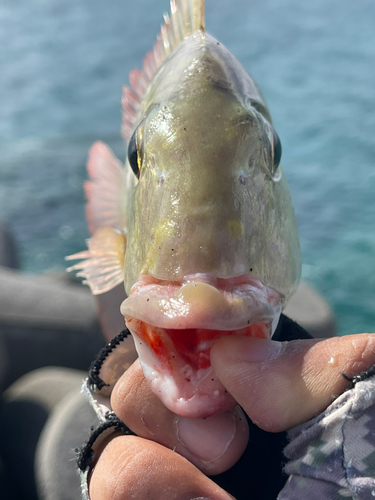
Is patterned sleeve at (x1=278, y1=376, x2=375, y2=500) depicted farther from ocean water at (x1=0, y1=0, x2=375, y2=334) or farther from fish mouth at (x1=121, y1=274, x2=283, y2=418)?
ocean water at (x1=0, y1=0, x2=375, y2=334)

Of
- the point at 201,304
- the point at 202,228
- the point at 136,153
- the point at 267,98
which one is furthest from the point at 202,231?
the point at 267,98

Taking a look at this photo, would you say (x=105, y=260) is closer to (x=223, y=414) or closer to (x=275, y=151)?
(x=275, y=151)

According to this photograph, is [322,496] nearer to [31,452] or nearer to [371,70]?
[31,452]

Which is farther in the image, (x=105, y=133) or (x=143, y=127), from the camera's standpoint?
(x=105, y=133)

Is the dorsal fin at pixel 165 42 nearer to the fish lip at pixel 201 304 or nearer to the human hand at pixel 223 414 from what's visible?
the fish lip at pixel 201 304

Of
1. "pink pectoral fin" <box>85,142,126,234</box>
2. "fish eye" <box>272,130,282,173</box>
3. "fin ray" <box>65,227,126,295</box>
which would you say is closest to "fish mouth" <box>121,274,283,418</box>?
"fish eye" <box>272,130,282,173</box>

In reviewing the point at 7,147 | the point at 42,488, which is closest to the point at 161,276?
the point at 42,488

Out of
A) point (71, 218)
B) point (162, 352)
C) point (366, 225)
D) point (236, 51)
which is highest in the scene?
point (236, 51)

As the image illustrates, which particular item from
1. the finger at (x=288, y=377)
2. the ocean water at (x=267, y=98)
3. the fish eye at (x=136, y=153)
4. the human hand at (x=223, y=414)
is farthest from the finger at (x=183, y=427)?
the ocean water at (x=267, y=98)
